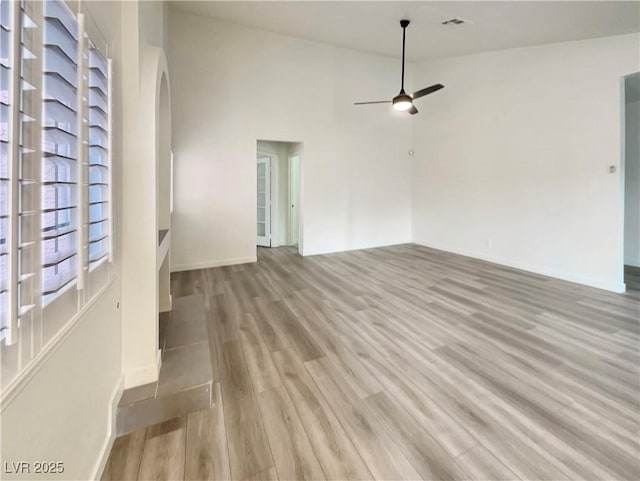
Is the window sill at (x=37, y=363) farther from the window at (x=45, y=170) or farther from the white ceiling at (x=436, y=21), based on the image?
the white ceiling at (x=436, y=21)

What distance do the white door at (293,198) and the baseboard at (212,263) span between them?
1.75 metres

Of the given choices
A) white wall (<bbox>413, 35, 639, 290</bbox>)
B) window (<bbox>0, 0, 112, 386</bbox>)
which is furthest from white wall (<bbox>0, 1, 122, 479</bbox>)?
white wall (<bbox>413, 35, 639, 290</bbox>)

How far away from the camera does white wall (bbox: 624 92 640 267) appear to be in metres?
5.31

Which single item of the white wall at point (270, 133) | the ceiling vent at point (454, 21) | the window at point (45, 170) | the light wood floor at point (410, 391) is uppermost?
the ceiling vent at point (454, 21)

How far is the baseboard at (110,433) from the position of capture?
1430 millimetres

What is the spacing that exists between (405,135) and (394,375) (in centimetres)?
617

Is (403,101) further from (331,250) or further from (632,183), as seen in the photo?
(632,183)

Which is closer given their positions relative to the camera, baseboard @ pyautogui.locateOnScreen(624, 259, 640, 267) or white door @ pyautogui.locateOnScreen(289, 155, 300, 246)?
baseboard @ pyautogui.locateOnScreen(624, 259, 640, 267)

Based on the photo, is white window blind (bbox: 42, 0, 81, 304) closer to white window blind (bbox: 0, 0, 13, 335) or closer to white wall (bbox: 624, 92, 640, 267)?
white window blind (bbox: 0, 0, 13, 335)

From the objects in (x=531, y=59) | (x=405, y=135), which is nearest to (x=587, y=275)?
(x=531, y=59)

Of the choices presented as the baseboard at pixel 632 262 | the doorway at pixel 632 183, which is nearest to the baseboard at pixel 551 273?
the doorway at pixel 632 183

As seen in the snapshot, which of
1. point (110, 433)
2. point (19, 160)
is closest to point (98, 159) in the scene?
point (19, 160)

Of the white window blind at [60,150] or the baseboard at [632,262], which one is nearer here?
the white window blind at [60,150]

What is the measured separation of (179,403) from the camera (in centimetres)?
185
